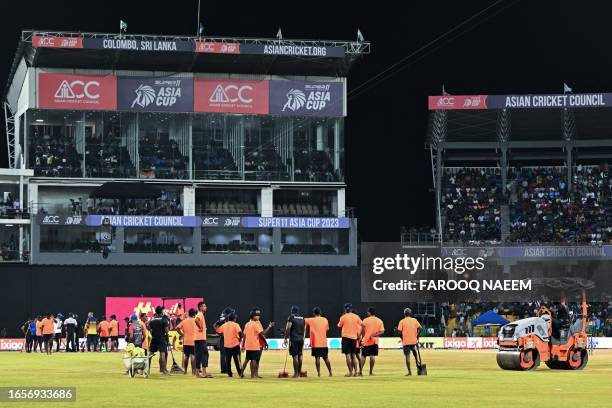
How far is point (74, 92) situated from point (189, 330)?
161ft

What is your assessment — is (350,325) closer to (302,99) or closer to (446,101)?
(302,99)

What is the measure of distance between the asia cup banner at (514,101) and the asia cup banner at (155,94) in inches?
659

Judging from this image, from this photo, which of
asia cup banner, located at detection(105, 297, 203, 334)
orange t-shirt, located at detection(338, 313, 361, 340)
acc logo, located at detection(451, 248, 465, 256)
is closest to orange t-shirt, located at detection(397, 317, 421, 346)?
orange t-shirt, located at detection(338, 313, 361, 340)

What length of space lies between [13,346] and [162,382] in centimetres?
3482

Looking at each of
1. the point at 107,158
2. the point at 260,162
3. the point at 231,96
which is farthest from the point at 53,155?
the point at 260,162

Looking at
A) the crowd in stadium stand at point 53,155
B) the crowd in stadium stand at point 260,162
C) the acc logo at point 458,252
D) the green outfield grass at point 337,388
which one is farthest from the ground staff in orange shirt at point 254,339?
the crowd in stadium stand at point 260,162

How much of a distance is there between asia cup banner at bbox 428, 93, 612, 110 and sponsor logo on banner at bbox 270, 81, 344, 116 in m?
7.07

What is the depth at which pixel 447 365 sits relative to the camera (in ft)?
141

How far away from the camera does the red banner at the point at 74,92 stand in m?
80.1

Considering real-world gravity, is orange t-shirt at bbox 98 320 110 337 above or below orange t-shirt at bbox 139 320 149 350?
below

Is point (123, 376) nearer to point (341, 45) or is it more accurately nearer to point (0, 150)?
point (341, 45)

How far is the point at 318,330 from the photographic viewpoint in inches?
1341

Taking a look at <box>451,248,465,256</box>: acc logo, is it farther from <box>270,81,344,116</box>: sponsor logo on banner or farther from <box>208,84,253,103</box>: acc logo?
<box>208,84,253,103</box>: acc logo

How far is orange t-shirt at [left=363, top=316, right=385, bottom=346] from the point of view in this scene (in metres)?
35.4
